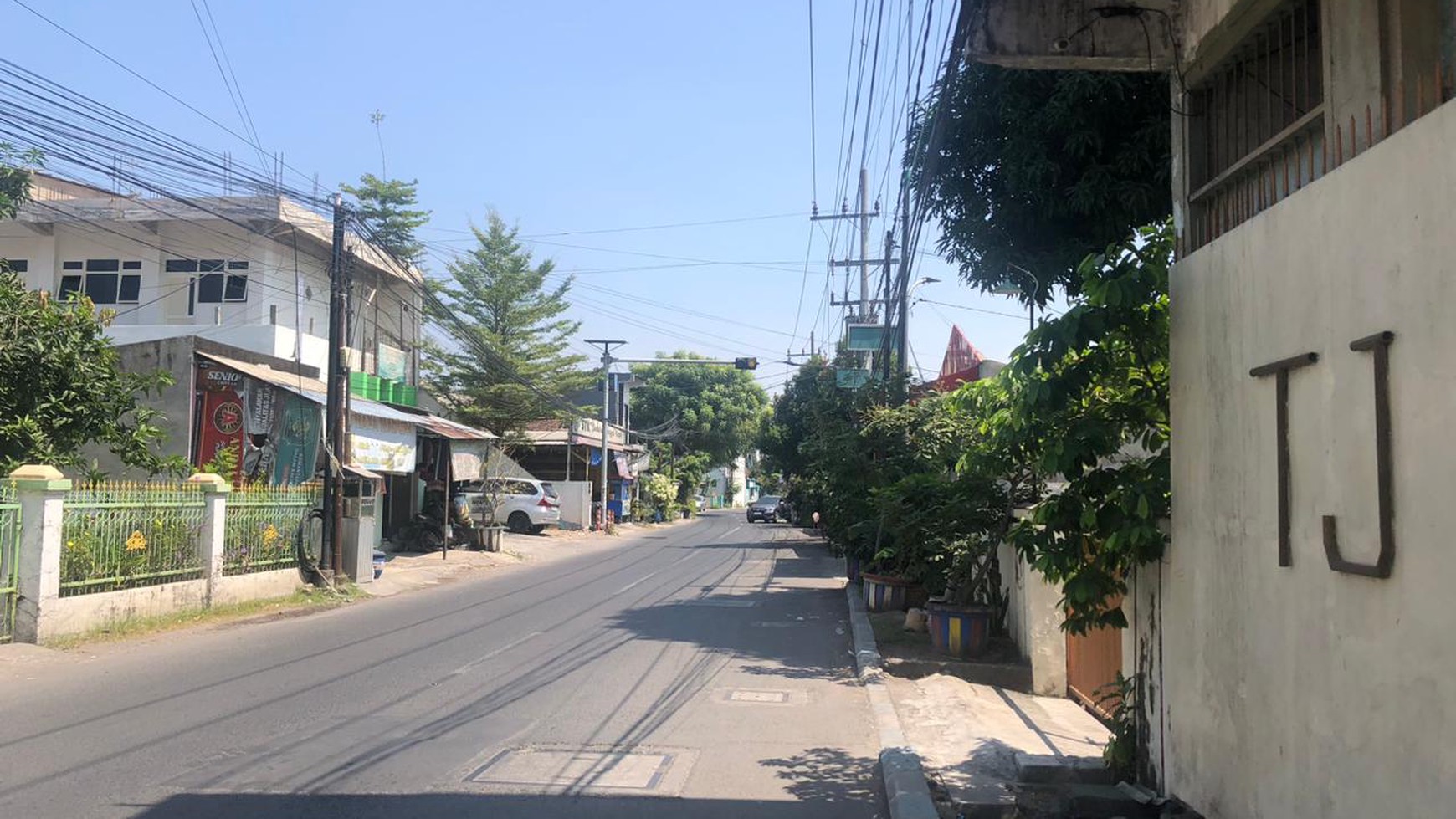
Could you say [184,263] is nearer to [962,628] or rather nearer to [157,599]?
[157,599]

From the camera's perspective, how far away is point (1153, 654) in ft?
18.9

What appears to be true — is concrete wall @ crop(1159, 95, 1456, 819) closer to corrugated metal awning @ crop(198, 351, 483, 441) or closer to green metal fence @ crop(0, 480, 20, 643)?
green metal fence @ crop(0, 480, 20, 643)

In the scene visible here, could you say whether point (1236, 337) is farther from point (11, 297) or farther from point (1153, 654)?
point (11, 297)

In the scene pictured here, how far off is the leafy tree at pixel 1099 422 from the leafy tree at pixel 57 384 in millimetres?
12536

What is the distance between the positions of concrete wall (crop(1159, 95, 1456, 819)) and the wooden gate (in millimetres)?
2783

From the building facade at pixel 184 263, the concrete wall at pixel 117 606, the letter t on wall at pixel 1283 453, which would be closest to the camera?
the letter t on wall at pixel 1283 453

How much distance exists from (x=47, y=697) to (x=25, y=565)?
10.1 feet

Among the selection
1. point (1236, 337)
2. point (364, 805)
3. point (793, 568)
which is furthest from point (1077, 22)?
point (793, 568)

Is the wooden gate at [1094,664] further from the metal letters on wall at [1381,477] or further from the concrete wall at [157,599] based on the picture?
the concrete wall at [157,599]

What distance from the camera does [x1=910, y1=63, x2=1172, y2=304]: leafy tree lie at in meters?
9.45

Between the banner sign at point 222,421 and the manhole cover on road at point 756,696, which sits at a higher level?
the banner sign at point 222,421

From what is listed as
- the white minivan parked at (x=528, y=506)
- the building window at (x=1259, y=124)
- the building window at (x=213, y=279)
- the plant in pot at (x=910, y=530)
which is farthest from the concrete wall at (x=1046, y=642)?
the white minivan parked at (x=528, y=506)

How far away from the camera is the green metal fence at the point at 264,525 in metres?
15.0

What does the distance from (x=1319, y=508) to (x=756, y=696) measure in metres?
6.41
